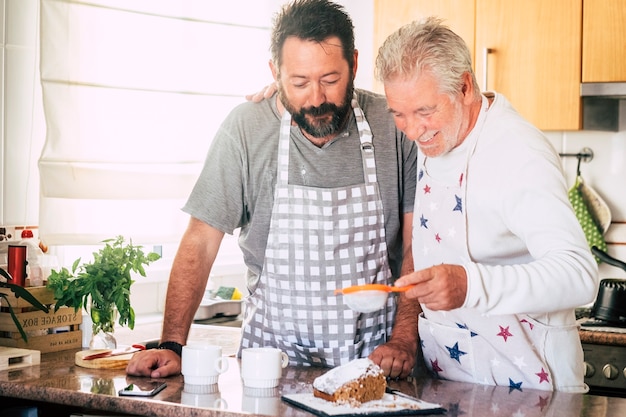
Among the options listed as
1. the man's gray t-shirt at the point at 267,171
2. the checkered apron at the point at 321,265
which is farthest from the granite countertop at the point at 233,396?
the man's gray t-shirt at the point at 267,171

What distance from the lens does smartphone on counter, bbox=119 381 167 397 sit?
188 cm

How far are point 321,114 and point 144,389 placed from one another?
79 centimetres

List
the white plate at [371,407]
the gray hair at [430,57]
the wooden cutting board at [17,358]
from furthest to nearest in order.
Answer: the wooden cutting board at [17,358] → the gray hair at [430,57] → the white plate at [371,407]

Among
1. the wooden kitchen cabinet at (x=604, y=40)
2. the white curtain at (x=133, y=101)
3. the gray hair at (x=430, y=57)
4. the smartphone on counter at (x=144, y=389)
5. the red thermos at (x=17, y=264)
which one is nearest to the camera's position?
the smartphone on counter at (x=144, y=389)

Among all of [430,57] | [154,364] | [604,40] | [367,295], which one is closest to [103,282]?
[154,364]

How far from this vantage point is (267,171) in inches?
92.6

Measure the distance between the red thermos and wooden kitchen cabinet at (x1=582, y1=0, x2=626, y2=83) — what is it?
2.14 meters

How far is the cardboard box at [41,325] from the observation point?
92.8 inches

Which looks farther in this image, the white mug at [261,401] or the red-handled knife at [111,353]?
the red-handled knife at [111,353]

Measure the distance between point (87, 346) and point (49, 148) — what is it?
82 centimetres

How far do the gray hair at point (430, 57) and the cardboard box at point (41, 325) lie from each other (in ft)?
3.57

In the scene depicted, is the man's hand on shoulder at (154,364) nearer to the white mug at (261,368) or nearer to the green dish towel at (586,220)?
A: the white mug at (261,368)

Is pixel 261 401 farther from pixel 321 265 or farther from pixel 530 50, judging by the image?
pixel 530 50

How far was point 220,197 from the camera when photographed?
2.35 m
